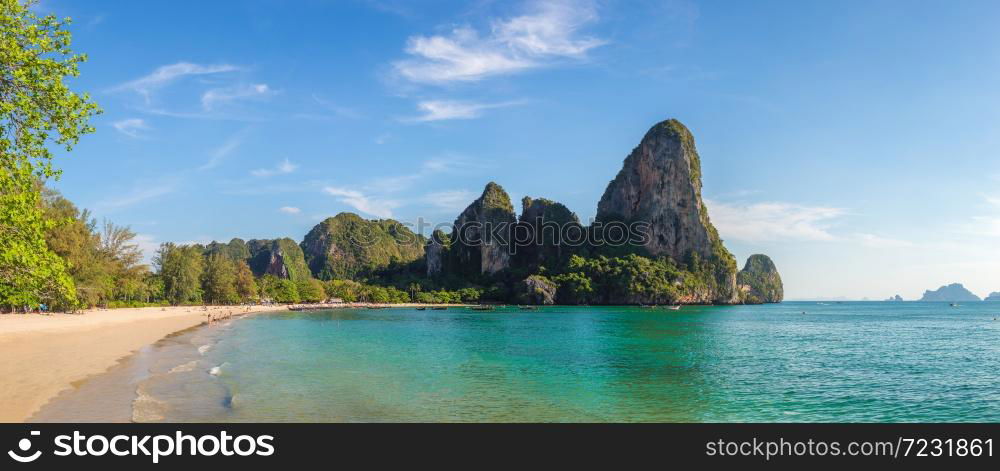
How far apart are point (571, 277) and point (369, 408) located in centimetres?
17028

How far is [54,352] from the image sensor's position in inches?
1094

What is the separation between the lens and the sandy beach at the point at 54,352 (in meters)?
16.5

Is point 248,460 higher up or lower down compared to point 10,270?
lower down

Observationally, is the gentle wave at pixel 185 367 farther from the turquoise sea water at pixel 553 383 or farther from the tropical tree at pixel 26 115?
the tropical tree at pixel 26 115

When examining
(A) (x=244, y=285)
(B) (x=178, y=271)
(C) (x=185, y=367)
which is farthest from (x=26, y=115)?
(A) (x=244, y=285)

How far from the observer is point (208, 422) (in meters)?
15.0

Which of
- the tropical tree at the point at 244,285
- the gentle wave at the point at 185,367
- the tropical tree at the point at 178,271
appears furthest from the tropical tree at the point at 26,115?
the tropical tree at the point at 244,285

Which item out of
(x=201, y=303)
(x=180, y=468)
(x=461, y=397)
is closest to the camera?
(x=180, y=468)

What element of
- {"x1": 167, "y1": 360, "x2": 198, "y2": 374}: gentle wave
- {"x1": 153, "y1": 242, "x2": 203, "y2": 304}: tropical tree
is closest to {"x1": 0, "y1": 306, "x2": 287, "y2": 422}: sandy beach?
{"x1": 167, "y1": 360, "x2": 198, "y2": 374}: gentle wave

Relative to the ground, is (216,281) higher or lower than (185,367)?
higher

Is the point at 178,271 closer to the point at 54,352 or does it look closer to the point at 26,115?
the point at 54,352

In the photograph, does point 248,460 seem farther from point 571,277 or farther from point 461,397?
point 571,277

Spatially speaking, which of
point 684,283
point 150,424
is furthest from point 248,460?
point 684,283

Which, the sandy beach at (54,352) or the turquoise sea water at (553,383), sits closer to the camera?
the sandy beach at (54,352)
